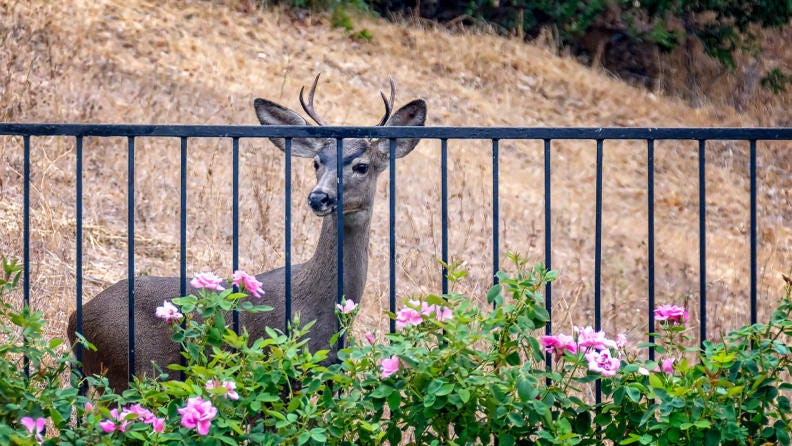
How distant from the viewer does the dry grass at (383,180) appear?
28.2ft

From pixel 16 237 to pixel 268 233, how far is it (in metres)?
2.00

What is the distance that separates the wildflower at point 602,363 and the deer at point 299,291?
64.6 inches

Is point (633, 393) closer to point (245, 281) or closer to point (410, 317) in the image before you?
point (410, 317)

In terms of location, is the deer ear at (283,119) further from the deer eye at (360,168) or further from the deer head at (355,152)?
the deer eye at (360,168)

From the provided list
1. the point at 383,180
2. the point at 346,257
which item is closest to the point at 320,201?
the point at 346,257

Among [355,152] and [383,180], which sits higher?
[355,152]

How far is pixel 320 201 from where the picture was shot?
16.2ft

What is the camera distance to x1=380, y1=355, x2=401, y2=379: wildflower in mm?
3335

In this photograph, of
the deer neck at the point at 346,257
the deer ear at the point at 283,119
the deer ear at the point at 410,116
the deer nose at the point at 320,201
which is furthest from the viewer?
the deer ear at the point at 283,119

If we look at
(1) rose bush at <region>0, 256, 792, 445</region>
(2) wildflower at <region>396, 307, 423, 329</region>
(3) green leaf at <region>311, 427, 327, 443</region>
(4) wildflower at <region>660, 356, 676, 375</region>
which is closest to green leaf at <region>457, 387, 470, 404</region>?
(1) rose bush at <region>0, 256, 792, 445</region>

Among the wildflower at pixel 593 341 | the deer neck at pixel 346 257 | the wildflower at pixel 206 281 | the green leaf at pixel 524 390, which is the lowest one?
the deer neck at pixel 346 257

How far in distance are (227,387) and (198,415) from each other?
0.13m

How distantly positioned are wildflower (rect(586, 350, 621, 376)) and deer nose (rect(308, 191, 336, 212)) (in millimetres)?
1767

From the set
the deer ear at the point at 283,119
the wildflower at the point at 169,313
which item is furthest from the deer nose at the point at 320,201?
the wildflower at the point at 169,313
